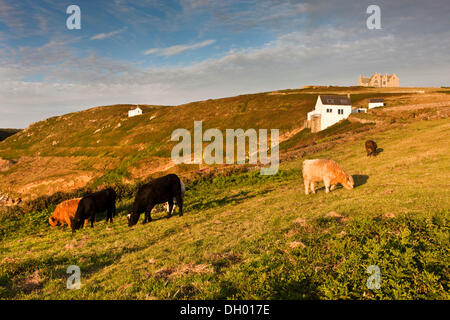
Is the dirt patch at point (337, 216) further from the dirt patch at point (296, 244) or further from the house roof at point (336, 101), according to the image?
the house roof at point (336, 101)

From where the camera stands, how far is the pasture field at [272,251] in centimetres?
572

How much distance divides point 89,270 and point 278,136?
67023 mm

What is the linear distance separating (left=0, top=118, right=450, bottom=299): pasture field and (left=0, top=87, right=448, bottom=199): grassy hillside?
4447cm

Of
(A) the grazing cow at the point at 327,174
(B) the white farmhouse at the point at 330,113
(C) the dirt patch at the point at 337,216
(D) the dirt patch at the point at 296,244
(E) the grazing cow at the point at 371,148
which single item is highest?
(B) the white farmhouse at the point at 330,113

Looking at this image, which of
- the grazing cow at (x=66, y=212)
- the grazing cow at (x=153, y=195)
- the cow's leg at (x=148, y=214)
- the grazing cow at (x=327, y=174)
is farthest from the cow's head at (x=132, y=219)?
the grazing cow at (x=327, y=174)

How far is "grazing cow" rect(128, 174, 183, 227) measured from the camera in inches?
559

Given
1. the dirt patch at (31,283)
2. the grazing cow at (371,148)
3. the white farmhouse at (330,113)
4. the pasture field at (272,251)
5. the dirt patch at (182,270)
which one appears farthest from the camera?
the white farmhouse at (330,113)

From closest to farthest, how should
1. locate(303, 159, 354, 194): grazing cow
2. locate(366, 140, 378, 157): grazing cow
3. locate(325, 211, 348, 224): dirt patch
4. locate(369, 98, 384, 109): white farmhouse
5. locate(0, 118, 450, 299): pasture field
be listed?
locate(0, 118, 450, 299): pasture field, locate(325, 211, 348, 224): dirt patch, locate(303, 159, 354, 194): grazing cow, locate(366, 140, 378, 157): grazing cow, locate(369, 98, 384, 109): white farmhouse

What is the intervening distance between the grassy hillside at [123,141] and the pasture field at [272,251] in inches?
1751

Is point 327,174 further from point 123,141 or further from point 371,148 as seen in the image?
point 123,141

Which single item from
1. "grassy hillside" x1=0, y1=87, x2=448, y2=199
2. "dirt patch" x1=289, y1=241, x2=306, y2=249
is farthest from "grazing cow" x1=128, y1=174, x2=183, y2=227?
"grassy hillside" x1=0, y1=87, x2=448, y2=199

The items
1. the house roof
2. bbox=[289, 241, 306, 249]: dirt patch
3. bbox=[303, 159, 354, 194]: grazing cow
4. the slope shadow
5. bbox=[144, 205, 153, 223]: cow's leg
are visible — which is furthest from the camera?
the house roof

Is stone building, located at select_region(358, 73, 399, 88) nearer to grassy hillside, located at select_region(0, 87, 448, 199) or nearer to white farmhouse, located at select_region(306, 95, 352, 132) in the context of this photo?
grassy hillside, located at select_region(0, 87, 448, 199)

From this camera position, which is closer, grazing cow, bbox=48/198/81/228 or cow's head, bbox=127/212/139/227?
cow's head, bbox=127/212/139/227
